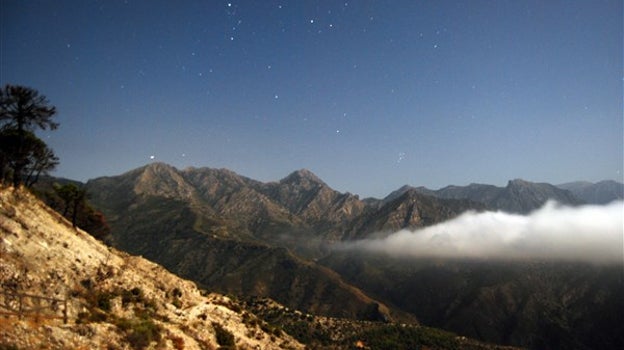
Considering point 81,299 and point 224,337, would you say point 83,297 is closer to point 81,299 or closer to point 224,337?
point 81,299

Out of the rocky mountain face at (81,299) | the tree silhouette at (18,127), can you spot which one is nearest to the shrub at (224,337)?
the rocky mountain face at (81,299)

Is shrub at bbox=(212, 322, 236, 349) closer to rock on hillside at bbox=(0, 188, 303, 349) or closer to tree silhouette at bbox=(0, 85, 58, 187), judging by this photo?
rock on hillside at bbox=(0, 188, 303, 349)

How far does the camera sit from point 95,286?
4944cm

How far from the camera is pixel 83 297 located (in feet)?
150

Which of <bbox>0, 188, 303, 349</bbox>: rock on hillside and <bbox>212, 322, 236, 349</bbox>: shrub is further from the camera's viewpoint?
<bbox>212, 322, 236, 349</bbox>: shrub

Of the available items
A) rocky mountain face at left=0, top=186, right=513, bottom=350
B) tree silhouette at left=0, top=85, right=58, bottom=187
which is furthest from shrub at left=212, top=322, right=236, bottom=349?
tree silhouette at left=0, top=85, right=58, bottom=187

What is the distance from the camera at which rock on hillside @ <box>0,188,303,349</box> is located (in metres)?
36.0

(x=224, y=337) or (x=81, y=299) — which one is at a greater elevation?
(x=81, y=299)

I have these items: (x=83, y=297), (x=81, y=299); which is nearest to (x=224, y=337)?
(x=83, y=297)

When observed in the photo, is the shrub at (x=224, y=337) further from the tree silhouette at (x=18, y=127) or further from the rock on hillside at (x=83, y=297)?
the tree silhouette at (x=18, y=127)

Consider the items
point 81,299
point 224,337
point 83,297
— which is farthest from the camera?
point 224,337

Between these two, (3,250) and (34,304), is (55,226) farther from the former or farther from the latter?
(34,304)

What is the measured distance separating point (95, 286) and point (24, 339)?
59.0 feet

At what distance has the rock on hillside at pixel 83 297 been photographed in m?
36.0
